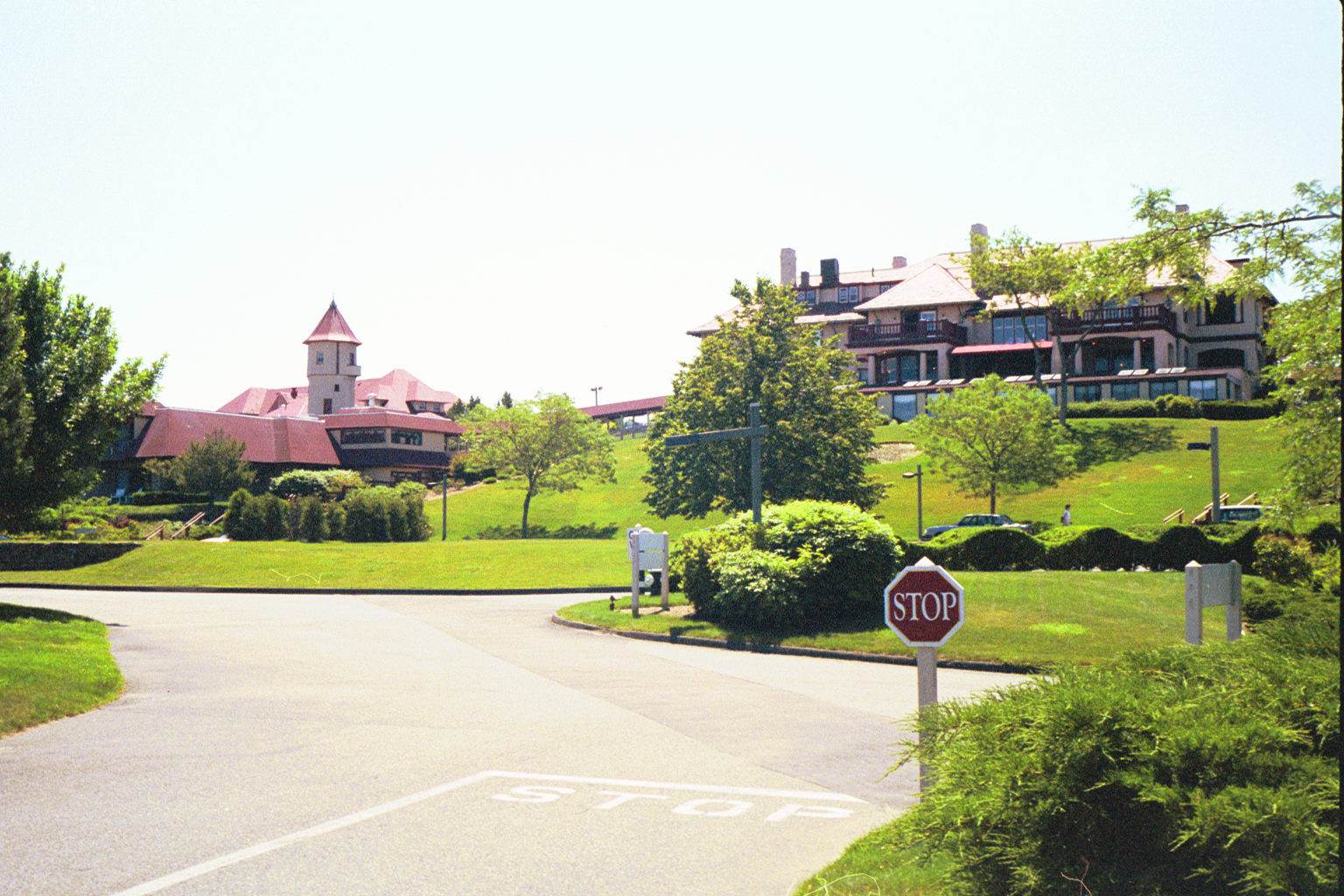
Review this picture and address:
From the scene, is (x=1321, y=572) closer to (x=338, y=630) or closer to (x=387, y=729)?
(x=387, y=729)

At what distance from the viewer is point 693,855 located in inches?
282

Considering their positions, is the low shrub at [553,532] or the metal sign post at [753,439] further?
the low shrub at [553,532]

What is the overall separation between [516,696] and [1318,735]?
36.8 ft

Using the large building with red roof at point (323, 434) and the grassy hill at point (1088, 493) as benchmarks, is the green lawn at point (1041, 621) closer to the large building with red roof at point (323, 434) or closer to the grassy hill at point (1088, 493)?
the grassy hill at point (1088, 493)

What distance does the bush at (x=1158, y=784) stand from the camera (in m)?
4.15

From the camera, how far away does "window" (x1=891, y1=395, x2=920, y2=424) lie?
3361 inches

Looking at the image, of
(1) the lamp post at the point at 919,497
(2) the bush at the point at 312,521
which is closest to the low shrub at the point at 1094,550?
(1) the lamp post at the point at 919,497

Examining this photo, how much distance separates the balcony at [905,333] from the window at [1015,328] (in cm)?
265

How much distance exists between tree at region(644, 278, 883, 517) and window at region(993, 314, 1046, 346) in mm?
40099

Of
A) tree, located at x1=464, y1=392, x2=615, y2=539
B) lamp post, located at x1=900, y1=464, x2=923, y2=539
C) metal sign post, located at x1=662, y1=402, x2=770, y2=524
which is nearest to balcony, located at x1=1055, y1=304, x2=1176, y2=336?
lamp post, located at x1=900, y1=464, x2=923, y2=539

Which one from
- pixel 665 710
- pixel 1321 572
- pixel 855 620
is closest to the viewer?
pixel 1321 572

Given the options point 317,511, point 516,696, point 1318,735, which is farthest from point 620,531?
point 1318,735

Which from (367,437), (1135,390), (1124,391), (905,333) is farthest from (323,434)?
(1135,390)

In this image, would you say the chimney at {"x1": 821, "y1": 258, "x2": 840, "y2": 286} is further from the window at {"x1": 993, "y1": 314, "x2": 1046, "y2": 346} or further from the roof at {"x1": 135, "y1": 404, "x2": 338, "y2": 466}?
the roof at {"x1": 135, "y1": 404, "x2": 338, "y2": 466}
